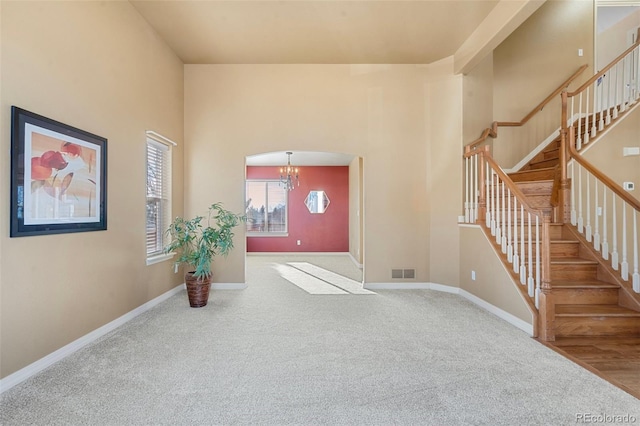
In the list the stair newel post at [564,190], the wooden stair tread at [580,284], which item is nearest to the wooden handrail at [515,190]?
the wooden stair tread at [580,284]

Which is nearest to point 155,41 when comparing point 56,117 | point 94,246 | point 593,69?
point 56,117

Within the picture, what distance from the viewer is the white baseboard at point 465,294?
9.85 ft

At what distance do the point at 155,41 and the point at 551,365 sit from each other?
5.31 meters

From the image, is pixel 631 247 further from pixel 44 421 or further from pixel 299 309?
pixel 44 421

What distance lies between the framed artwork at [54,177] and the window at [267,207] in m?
6.14

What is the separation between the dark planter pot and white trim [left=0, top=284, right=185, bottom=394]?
0.50 meters

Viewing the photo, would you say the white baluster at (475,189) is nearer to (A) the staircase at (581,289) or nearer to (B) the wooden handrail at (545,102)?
(A) the staircase at (581,289)

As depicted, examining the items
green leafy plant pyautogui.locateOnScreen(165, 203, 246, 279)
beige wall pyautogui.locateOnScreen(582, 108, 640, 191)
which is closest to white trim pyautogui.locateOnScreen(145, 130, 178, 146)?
green leafy plant pyautogui.locateOnScreen(165, 203, 246, 279)

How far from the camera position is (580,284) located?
3.18m

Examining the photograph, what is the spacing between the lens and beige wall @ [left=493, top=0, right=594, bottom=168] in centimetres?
531

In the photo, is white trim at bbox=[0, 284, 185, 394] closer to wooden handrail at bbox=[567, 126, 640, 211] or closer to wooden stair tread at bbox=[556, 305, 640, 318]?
wooden stair tread at bbox=[556, 305, 640, 318]

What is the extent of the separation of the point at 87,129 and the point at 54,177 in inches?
23.6

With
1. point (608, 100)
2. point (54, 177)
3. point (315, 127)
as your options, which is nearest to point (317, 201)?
point (315, 127)

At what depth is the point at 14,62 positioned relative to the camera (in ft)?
6.78
